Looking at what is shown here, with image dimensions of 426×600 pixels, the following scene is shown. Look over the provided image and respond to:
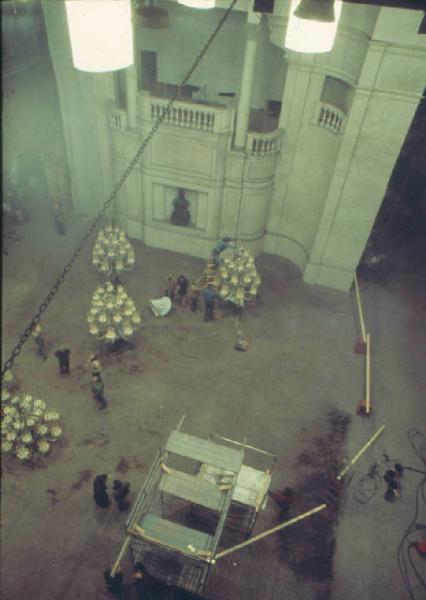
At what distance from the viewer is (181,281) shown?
15.8 metres

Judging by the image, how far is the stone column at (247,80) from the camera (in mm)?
13250

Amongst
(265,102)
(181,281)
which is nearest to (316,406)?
(181,281)

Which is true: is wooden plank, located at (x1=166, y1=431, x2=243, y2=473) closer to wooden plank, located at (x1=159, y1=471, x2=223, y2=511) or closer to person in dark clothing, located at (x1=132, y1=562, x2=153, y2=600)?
wooden plank, located at (x1=159, y1=471, x2=223, y2=511)

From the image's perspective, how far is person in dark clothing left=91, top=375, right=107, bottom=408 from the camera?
39.0ft

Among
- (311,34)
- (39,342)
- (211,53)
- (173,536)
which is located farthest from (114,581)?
(211,53)

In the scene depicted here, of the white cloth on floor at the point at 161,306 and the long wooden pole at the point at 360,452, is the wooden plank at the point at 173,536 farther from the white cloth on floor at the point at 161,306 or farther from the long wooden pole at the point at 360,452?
the white cloth on floor at the point at 161,306

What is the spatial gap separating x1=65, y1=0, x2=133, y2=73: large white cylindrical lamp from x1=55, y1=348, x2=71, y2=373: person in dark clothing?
9777mm

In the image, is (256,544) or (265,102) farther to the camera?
(265,102)

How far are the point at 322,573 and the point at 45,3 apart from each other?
18.8 meters

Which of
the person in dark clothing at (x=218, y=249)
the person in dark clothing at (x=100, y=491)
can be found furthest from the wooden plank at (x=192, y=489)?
the person in dark clothing at (x=218, y=249)

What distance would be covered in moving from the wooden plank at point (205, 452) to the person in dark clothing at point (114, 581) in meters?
2.61

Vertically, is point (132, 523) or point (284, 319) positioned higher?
point (132, 523)

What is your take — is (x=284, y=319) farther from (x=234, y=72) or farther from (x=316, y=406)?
(x=234, y=72)

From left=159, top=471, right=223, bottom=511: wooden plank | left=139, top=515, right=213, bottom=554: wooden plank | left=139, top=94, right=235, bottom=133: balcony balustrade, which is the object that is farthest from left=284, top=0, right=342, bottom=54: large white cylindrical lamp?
left=139, top=94, right=235, bottom=133: balcony balustrade
